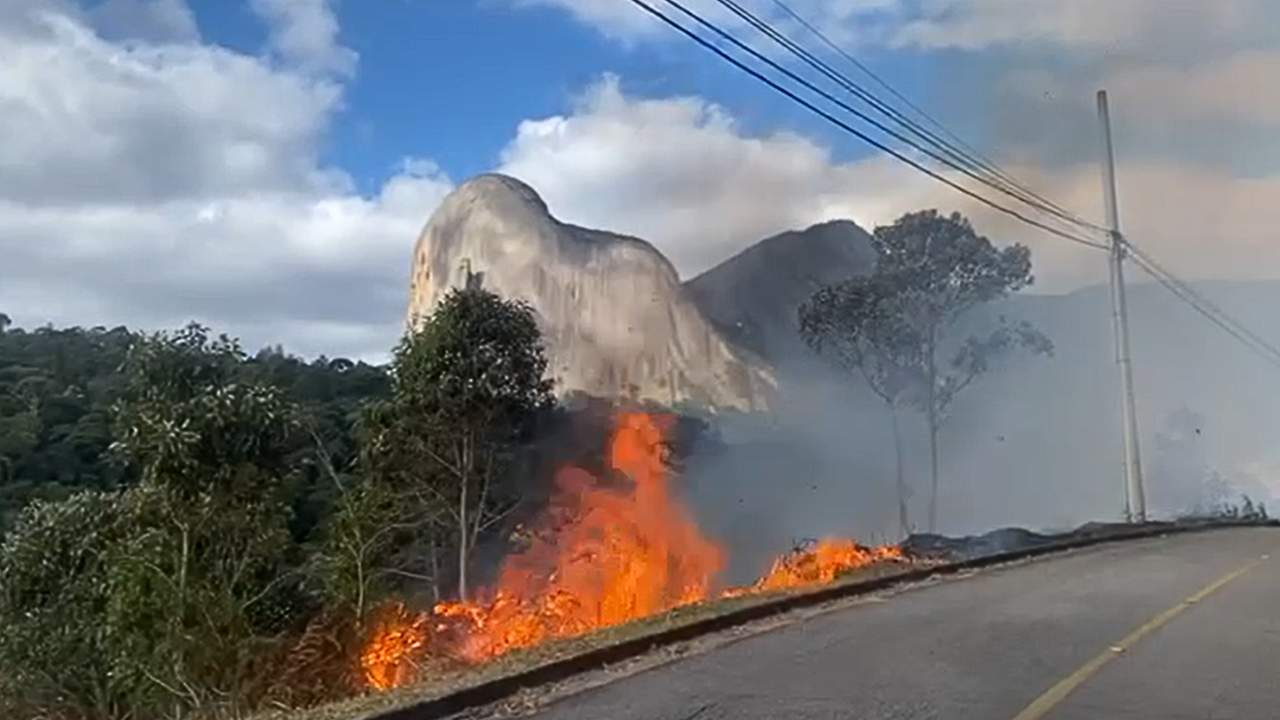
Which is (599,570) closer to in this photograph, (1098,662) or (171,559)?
(171,559)

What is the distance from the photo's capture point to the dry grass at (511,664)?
7.82 m

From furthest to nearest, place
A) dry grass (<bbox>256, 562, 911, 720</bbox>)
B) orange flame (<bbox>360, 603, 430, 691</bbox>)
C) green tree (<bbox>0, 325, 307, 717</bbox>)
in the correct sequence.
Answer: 1. green tree (<bbox>0, 325, 307, 717</bbox>)
2. orange flame (<bbox>360, 603, 430, 691</bbox>)
3. dry grass (<bbox>256, 562, 911, 720</bbox>)

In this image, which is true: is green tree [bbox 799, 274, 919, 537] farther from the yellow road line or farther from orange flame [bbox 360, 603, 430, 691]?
the yellow road line

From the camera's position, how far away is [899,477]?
45875mm

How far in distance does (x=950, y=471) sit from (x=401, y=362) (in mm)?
30818

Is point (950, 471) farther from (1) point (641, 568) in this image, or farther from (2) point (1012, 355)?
(1) point (641, 568)

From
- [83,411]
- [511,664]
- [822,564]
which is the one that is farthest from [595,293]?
[511,664]

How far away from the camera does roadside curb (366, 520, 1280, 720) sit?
7.62 metres

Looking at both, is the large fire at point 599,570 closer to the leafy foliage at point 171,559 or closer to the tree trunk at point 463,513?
the tree trunk at point 463,513

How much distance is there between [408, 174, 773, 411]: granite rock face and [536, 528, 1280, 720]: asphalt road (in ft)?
110

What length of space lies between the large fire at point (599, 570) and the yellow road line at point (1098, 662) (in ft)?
12.7

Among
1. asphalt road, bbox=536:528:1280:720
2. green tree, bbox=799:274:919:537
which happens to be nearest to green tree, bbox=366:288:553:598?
asphalt road, bbox=536:528:1280:720

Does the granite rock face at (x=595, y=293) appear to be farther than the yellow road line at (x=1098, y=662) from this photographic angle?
Yes

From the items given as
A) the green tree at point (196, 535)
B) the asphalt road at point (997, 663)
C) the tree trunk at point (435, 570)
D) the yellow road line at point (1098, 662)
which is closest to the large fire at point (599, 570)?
the tree trunk at point (435, 570)
